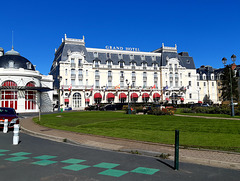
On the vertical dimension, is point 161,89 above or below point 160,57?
below

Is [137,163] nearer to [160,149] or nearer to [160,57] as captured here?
[160,149]

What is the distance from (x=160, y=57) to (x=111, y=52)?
16.4 m

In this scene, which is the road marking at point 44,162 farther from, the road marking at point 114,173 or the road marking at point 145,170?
the road marking at point 145,170

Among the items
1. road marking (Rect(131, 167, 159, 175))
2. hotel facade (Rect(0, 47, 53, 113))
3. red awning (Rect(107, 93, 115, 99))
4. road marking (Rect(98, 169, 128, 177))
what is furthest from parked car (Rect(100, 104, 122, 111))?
road marking (Rect(98, 169, 128, 177))

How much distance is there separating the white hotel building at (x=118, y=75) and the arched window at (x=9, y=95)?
12773mm

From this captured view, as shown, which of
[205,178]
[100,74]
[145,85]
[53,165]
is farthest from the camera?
[145,85]

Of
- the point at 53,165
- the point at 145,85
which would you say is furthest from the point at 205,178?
the point at 145,85

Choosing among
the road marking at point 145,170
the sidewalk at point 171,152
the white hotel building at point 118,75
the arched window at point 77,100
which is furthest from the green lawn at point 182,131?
the arched window at point 77,100

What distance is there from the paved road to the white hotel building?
4940 cm

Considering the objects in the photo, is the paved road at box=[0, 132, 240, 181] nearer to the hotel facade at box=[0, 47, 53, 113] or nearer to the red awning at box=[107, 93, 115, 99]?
the hotel facade at box=[0, 47, 53, 113]

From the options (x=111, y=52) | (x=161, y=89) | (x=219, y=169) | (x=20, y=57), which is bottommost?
(x=219, y=169)

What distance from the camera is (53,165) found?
7078 mm

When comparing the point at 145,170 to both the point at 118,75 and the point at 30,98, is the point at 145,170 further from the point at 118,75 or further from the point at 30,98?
the point at 118,75

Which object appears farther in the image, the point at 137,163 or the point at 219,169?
the point at 137,163
